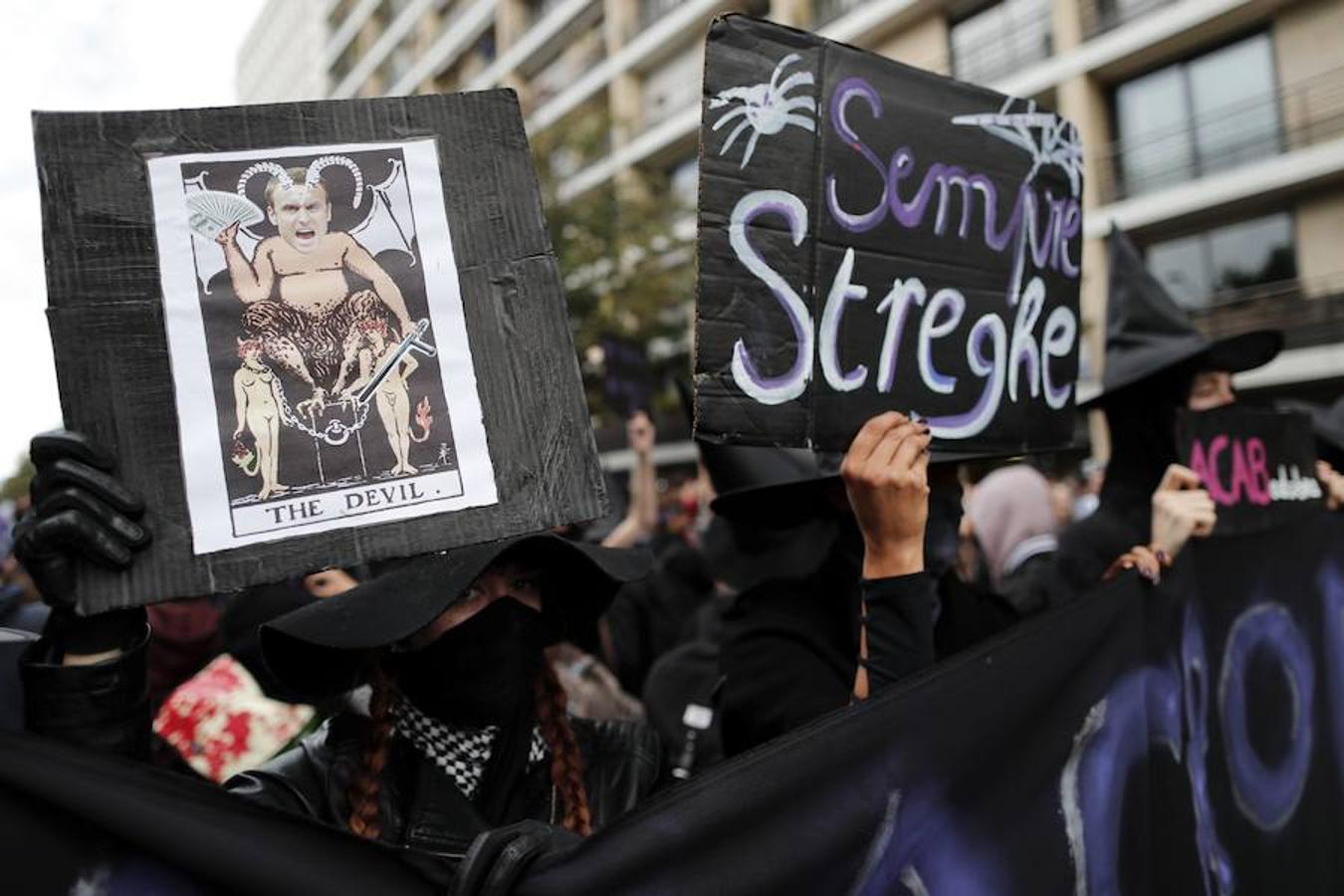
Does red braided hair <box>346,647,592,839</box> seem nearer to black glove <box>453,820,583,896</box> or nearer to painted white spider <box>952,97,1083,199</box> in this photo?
black glove <box>453,820,583,896</box>

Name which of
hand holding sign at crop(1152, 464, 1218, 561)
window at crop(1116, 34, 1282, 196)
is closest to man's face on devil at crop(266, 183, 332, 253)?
hand holding sign at crop(1152, 464, 1218, 561)

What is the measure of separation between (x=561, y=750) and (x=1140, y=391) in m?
1.94

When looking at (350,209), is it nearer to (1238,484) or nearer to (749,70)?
(749,70)

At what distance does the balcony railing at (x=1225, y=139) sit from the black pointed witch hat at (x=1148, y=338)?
12522mm

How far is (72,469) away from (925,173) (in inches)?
50.9

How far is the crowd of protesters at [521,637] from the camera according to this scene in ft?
3.50

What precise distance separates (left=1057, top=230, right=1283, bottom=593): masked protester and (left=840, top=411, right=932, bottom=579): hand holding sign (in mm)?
1266

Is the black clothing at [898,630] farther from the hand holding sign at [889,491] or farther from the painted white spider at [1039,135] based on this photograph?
the painted white spider at [1039,135]

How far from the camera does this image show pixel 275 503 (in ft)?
3.61

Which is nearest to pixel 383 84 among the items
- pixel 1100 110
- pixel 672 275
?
pixel 672 275

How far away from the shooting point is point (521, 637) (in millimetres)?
1510

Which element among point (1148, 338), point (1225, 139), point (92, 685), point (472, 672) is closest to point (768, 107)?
point (472, 672)

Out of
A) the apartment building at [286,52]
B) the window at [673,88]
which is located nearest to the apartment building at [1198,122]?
the window at [673,88]

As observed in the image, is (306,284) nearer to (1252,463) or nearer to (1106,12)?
(1252,463)
